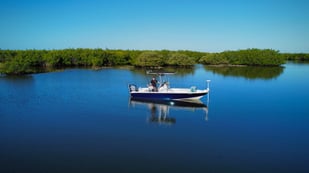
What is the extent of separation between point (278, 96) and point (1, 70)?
104 feet

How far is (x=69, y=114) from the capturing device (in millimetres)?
14539

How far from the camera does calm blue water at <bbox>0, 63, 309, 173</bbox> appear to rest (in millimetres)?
8516

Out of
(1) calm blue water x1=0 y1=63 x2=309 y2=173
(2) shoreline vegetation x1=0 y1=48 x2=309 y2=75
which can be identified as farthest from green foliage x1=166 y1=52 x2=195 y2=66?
(1) calm blue water x1=0 y1=63 x2=309 y2=173

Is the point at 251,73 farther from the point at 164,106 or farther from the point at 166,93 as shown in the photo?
the point at 164,106

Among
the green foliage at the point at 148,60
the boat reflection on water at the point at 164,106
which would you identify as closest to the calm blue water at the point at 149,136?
the boat reflection on water at the point at 164,106

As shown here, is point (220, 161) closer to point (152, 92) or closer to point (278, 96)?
point (152, 92)

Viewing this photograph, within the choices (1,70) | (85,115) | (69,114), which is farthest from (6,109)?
(1,70)

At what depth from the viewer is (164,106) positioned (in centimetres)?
1709

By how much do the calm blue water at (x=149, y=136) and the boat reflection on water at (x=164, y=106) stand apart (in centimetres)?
6

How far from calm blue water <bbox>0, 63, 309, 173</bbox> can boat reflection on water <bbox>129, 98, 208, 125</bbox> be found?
6 centimetres

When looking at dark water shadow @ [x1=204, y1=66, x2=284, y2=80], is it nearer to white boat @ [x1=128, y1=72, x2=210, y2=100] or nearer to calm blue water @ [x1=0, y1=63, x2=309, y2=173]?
calm blue water @ [x1=0, y1=63, x2=309, y2=173]

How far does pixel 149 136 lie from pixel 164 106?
615 cm

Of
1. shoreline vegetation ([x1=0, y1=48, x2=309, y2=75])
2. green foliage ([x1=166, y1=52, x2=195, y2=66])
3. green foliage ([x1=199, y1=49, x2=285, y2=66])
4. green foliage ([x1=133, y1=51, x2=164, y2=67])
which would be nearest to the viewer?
shoreline vegetation ([x1=0, y1=48, x2=309, y2=75])

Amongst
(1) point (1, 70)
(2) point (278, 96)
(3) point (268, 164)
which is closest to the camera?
(3) point (268, 164)
